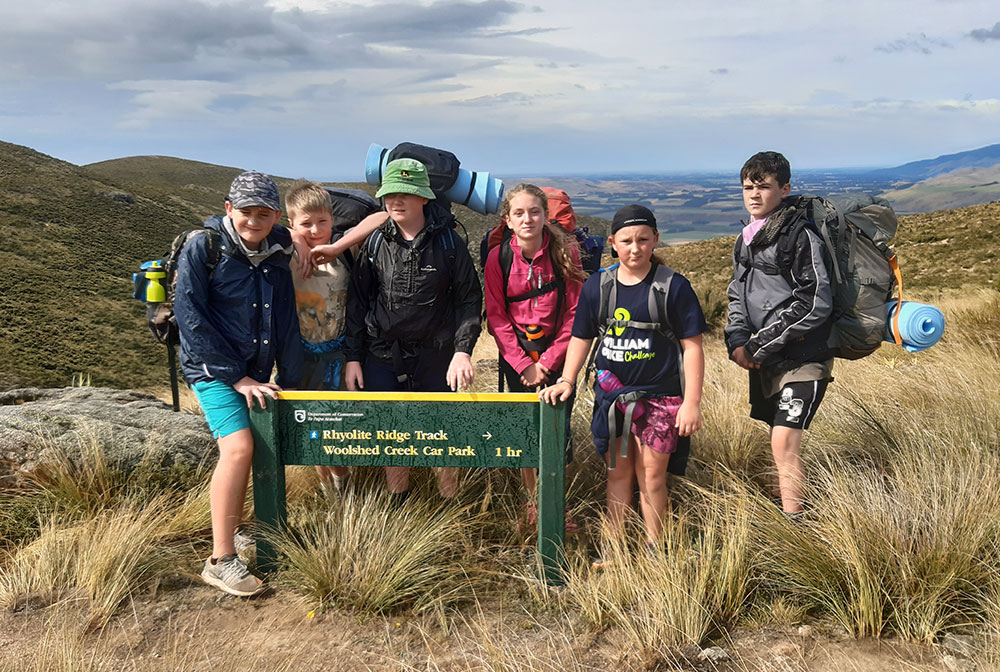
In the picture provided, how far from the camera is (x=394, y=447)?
3.27 metres

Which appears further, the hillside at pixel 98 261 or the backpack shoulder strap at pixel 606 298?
the hillside at pixel 98 261

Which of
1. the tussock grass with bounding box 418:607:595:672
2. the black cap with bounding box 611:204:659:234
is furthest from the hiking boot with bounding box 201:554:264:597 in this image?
the black cap with bounding box 611:204:659:234

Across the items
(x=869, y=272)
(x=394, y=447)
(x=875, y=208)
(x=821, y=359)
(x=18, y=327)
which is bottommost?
(x=18, y=327)

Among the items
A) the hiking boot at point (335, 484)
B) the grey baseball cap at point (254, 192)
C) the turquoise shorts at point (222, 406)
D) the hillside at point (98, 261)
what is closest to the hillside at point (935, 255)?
the hillside at point (98, 261)

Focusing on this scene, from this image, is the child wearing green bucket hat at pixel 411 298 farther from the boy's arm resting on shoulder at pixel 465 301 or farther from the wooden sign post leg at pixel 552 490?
the wooden sign post leg at pixel 552 490

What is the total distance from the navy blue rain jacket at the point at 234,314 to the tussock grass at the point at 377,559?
84 cm

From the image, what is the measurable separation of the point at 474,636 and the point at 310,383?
163 centimetres

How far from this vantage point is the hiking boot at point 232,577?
323cm

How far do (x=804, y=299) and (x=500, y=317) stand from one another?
1.49 m

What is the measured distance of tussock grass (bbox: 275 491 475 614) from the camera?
3.20 meters

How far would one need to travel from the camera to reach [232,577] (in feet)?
10.6

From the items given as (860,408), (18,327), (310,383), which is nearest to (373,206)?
(310,383)

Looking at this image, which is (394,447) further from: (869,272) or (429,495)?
(869,272)

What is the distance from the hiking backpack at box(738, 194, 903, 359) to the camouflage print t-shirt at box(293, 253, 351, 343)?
224cm
